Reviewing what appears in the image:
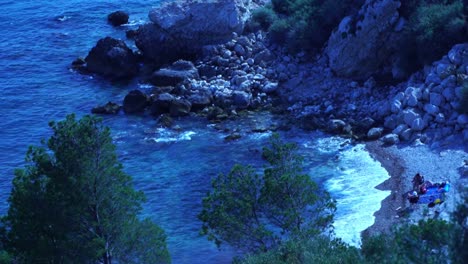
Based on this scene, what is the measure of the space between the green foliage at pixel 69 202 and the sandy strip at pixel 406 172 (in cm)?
1569

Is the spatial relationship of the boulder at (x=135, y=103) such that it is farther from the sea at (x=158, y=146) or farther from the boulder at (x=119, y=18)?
the boulder at (x=119, y=18)

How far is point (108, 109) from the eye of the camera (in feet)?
196

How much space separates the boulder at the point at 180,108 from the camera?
189 feet

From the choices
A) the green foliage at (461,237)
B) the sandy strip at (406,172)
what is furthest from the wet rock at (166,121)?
the green foliage at (461,237)

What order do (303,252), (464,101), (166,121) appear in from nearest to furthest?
(303,252), (464,101), (166,121)

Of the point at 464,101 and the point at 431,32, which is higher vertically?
the point at 431,32

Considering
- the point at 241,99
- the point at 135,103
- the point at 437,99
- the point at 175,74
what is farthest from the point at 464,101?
the point at 135,103

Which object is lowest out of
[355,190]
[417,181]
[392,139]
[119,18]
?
[355,190]

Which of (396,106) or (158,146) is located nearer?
(396,106)

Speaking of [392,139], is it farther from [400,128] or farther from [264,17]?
[264,17]

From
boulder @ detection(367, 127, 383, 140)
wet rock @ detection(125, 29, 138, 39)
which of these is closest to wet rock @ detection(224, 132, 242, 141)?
boulder @ detection(367, 127, 383, 140)

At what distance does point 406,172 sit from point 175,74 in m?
22.3

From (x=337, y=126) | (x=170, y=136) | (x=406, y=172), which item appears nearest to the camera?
(x=406, y=172)

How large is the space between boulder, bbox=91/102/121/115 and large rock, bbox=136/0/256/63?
879cm
